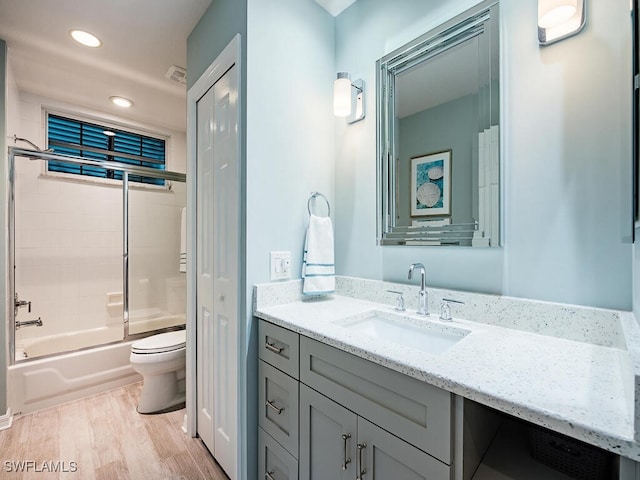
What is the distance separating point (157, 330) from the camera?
9.68 ft

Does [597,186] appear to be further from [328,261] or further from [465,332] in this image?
[328,261]

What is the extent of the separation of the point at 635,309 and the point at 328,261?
44.4 inches

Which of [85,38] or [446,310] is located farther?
[85,38]

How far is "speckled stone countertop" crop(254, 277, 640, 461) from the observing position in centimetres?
56

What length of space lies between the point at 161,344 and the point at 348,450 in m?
1.78

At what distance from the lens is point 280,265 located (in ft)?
4.83

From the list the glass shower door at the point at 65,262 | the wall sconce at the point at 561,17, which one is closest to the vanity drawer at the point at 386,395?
the wall sconce at the point at 561,17

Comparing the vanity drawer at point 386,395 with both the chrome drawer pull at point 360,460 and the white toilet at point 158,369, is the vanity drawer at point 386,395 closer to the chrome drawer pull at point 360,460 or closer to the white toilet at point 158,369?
the chrome drawer pull at point 360,460

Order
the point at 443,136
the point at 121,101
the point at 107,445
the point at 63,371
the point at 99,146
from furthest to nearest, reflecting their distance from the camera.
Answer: the point at 99,146
the point at 121,101
the point at 63,371
the point at 107,445
the point at 443,136

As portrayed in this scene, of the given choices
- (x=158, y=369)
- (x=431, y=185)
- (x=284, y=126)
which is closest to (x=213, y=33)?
(x=284, y=126)

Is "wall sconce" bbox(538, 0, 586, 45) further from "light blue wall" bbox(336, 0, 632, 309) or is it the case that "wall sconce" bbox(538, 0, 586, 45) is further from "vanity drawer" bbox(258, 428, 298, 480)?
"vanity drawer" bbox(258, 428, 298, 480)

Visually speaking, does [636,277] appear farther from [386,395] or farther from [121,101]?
[121,101]

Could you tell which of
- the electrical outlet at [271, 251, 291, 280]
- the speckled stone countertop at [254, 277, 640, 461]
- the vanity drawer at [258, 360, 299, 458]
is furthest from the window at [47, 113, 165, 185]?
the speckled stone countertop at [254, 277, 640, 461]

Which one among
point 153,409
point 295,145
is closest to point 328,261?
point 295,145
